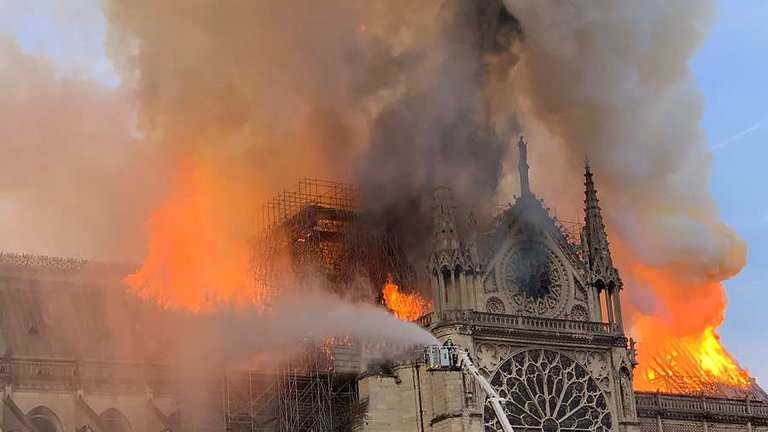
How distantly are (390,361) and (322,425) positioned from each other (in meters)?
3.85

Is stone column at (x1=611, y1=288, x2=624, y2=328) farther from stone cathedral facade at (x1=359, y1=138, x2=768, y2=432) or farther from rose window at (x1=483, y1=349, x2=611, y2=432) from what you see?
rose window at (x1=483, y1=349, x2=611, y2=432)

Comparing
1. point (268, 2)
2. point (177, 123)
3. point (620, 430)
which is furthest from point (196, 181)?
point (620, 430)

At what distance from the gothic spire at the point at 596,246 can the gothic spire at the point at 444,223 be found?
24.6 ft

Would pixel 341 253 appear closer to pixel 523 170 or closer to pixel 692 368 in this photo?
pixel 523 170

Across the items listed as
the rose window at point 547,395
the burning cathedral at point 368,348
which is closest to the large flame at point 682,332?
the burning cathedral at point 368,348

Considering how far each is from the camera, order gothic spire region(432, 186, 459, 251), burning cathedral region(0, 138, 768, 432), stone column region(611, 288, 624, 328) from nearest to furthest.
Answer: burning cathedral region(0, 138, 768, 432) < gothic spire region(432, 186, 459, 251) < stone column region(611, 288, 624, 328)

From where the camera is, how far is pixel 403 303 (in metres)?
59.8

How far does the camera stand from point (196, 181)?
62.7 m

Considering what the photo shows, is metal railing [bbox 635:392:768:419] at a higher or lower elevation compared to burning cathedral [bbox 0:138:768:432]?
lower

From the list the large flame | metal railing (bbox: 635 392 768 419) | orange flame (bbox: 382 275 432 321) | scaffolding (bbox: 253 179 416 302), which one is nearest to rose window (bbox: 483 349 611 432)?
orange flame (bbox: 382 275 432 321)

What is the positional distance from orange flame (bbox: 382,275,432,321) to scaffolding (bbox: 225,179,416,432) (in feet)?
1.34

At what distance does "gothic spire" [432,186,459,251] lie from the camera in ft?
185

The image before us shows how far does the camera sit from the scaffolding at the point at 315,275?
55656 mm

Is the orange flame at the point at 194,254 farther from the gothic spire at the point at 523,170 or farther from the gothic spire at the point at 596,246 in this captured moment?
the gothic spire at the point at 596,246
